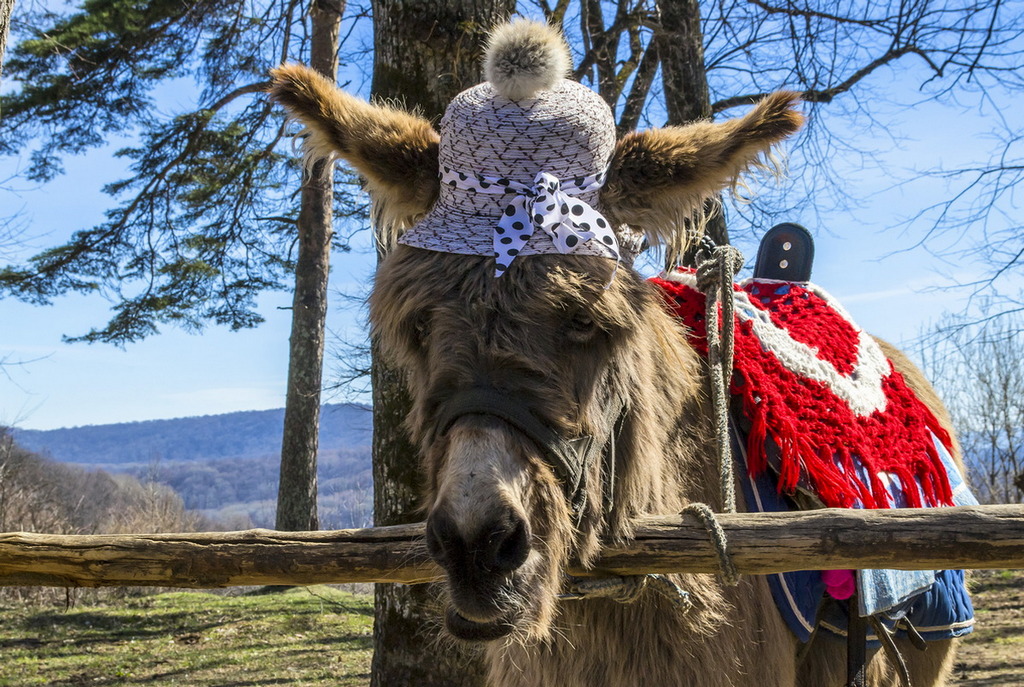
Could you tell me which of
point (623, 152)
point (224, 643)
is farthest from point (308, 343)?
point (623, 152)

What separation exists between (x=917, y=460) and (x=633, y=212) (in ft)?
4.91

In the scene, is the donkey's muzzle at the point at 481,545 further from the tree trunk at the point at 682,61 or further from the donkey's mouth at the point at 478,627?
the tree trunk at the point at 682,61

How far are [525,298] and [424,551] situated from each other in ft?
2.41

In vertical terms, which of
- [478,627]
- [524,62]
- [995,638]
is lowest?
[995,638]

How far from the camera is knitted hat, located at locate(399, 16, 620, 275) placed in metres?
2.09

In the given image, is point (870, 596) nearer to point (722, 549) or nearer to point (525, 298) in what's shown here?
point (722, 549)

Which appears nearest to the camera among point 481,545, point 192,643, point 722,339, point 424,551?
point 481,545

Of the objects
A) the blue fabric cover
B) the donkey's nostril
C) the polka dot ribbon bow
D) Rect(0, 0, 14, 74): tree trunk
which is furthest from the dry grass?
Rect(0, 0, 14, 74): tree trunk

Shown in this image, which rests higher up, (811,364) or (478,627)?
(811,364)

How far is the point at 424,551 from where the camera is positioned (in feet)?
6.97

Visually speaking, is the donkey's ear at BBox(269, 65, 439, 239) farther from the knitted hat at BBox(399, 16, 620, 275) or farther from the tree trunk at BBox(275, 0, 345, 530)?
the tree trunk at BBox(275, 0, 345, 530)

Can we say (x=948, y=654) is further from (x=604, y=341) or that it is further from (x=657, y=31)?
(x=657, y=31)

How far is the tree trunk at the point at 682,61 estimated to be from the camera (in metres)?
7.23

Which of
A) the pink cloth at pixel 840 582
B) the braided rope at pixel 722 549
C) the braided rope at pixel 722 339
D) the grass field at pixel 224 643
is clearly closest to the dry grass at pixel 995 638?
the grass field at pixel 224 643
